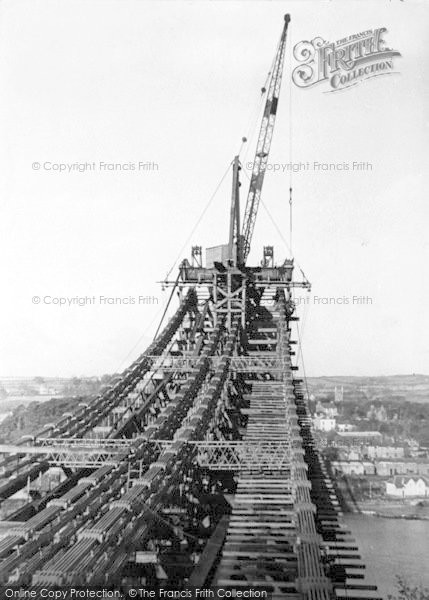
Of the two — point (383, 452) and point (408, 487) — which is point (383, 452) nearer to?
point (383, 452)

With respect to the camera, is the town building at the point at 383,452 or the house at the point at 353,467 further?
the town building at the point at 383,452

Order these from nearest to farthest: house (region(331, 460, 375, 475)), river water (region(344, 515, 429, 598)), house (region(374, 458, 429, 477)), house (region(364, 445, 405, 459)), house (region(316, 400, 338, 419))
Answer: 1. river water (region(344, 515, 429, 598))
2. house (region(374, 458, 429, 477))
3. house (region(331, 460, 375, 475))
4. house (region(364, 445, 405, 459))
5. house (region(316, 400, 338, 419))

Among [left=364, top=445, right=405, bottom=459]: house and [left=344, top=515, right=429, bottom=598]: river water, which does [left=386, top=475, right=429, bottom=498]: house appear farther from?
[left=364, top=445, right=405, bottom=459]: house

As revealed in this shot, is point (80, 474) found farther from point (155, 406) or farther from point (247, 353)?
point (247, 353)

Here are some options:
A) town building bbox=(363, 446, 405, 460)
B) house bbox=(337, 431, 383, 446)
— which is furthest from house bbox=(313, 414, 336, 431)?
town building bbox=(363, 446, 405, 460)

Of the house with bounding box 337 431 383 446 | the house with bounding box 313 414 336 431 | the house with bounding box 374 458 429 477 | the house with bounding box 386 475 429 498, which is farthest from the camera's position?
the house with bounding box 313 414 336 431

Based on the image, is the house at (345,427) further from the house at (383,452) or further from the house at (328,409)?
the house at (383,452)

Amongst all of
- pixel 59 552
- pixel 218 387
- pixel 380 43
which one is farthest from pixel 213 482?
pixel 380 43

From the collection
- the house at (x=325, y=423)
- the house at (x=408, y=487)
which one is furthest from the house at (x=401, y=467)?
the house at (x=325, y=423)
